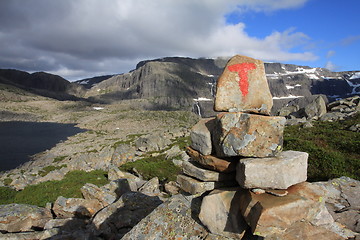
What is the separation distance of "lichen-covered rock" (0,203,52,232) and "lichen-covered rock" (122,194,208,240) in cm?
986

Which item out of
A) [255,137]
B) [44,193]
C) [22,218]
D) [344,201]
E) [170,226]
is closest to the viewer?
[255,137]

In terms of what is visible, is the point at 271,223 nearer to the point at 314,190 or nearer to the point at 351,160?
the point at 314,190

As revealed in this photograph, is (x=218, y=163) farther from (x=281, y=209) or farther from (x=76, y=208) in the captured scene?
(x=76, y=208)

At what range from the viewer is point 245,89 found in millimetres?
7730

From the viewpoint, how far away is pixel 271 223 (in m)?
5.39

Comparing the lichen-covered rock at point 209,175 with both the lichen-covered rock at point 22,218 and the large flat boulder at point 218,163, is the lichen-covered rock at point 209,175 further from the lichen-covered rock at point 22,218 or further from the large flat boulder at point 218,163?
the lichen-covered rock at point 22,218

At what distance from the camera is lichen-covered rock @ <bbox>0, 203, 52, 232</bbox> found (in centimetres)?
1251

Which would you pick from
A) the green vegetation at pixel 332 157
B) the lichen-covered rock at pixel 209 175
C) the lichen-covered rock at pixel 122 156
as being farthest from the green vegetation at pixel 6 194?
the green vegetation at pixel 332 157

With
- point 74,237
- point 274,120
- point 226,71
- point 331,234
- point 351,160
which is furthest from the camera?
point 351,160

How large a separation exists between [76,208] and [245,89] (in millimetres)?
13497

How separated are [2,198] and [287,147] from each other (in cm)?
2987

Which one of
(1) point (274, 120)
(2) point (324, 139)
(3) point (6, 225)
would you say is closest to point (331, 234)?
(1) point (274, 120)

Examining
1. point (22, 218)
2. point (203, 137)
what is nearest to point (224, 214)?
point (203, 137)

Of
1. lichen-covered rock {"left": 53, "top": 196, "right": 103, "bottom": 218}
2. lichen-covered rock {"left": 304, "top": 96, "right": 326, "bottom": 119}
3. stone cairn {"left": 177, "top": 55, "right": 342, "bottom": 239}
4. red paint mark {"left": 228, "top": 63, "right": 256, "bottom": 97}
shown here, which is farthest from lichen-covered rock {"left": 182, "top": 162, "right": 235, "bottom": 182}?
lichen-covered rock {"left": 304, "top": 96, "right": 326, "bottom": 119}
